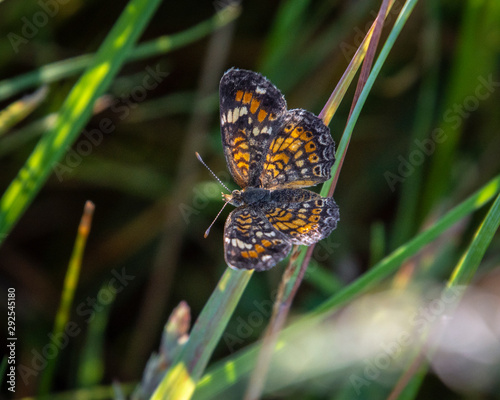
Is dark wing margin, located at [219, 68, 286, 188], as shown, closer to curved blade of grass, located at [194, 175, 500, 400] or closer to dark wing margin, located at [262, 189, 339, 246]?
dark wing margin, located at [262, 189, 339, 246]

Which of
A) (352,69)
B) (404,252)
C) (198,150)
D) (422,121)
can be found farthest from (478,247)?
(198,150)

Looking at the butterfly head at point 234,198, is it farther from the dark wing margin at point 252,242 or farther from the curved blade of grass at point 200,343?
the curved blade of grass at point 200,343

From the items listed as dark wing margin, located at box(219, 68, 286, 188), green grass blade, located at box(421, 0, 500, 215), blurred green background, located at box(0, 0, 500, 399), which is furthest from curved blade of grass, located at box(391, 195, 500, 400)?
green grass blade, located at box(421, 0, 500, 215)

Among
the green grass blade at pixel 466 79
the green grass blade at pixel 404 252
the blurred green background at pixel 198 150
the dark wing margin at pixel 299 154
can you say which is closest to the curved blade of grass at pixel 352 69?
the dark wing margin at pixel 299 154

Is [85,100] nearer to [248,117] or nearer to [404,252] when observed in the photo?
[248,117]

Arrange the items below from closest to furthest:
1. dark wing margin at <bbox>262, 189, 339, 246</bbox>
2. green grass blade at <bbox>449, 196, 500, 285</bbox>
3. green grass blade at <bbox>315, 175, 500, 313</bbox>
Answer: green grass blade at <bbox>449, 196, 500, 285</bbox> → green grass blade at <bbox>315, 175, 500, 313</bbox> → dark wing margin at <bbox>262, 189, 339, 246</bbox>

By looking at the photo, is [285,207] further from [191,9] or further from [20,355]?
[191,9]

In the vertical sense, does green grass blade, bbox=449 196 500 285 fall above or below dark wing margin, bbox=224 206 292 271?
below

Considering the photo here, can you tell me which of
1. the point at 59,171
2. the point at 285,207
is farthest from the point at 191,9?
the point at 285,207
